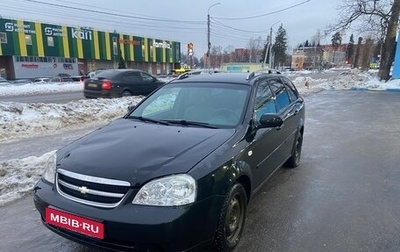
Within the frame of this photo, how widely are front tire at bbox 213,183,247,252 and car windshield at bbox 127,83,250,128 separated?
0.79m

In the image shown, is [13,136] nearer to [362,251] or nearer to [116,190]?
[116,190]

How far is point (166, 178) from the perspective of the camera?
265 centimetres

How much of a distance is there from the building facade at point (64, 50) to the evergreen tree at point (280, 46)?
1593 inches

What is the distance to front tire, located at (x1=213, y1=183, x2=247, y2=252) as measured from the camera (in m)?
2.94

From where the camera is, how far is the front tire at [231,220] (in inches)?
116

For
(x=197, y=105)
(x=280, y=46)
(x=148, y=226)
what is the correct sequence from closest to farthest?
(x=148, y=226) < (x=197, y=105) < (x=280, y=46)

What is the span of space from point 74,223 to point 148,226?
25.7 inches

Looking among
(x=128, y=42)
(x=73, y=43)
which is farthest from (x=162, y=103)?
(x=128, y=42)

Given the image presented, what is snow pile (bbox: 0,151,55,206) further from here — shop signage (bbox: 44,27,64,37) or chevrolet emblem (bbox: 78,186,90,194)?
shop signage (bbox: 44,27,64,37)

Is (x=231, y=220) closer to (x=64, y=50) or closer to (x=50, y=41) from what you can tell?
(x=50, y=41)

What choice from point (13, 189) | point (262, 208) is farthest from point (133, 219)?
point (13, 189)

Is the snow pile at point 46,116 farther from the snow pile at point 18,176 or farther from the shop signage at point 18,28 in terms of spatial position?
the shop signage at point 18,28

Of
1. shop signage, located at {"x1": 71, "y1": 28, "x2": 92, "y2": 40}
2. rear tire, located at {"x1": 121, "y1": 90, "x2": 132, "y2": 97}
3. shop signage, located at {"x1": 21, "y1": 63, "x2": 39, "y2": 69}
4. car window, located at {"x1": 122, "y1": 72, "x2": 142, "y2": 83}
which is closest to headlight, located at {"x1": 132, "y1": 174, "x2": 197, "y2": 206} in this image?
rear tire, located at {"x1": 121, "y1": 90, "x2": 132, "y2": 97}

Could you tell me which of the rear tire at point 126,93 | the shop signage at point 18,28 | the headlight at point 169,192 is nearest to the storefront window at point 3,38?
the shop signage at point 18,28
